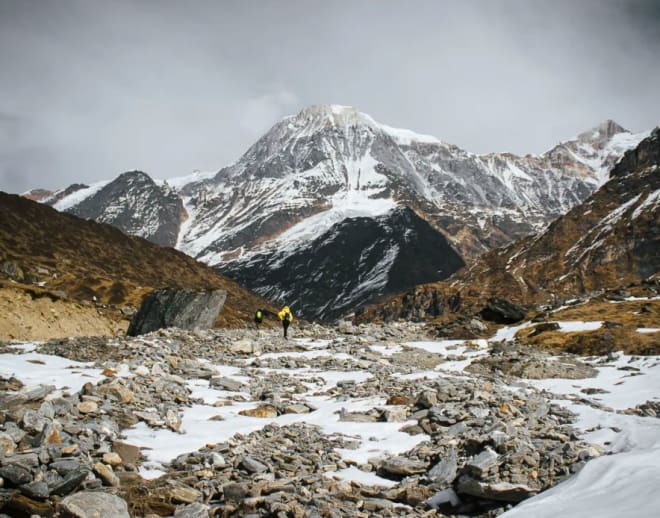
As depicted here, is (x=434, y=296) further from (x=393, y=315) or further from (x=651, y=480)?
(x=651, y=480)

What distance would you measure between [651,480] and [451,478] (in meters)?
3.84

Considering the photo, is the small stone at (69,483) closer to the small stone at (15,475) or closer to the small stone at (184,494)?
the small stone at (15,475)

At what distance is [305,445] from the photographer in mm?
12258

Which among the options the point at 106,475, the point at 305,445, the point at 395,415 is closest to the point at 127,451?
the point at 106,475

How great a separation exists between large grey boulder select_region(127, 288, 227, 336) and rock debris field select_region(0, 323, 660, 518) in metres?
18.7

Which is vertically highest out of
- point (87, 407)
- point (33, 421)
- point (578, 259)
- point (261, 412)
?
point (578, 259)

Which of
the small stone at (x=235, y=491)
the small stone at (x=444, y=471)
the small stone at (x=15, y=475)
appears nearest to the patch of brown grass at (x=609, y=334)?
the small stone at (x=444, y=471)

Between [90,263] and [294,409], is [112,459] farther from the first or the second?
[90,263]

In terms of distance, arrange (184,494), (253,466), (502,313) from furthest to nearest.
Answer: (502,313), (253,466), (184,494)

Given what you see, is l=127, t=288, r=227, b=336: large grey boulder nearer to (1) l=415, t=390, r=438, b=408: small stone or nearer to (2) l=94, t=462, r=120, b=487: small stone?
(1) l=415, t=390, r=438, b=408: small stone

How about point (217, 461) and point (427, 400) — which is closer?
point (217, 461)

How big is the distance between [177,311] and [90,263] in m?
101

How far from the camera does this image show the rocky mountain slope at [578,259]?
14875cm

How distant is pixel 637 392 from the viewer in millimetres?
20391
